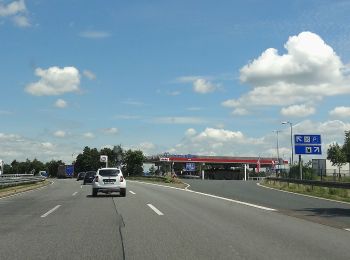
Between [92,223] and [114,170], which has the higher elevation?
[114,170]

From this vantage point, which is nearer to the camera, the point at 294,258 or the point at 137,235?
the point at 294,258

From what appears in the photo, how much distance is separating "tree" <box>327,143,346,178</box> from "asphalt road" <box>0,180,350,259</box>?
302 feet

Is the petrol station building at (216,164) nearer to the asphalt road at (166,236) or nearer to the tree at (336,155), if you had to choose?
the tree at (336,155)

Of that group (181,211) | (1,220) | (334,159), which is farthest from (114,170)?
(334,159)

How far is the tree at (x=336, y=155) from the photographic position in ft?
339

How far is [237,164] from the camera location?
503ft

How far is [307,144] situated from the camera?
1711 inches

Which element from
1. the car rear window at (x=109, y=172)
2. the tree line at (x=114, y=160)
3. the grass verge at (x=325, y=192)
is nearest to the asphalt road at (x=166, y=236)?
the car rear window at (x=109, y=172)

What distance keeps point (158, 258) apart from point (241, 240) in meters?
2.70

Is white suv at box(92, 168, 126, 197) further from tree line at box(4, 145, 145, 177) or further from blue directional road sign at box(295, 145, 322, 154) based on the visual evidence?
tree line at box(4, 145, 145, 177)

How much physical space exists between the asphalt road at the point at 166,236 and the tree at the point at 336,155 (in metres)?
92.0

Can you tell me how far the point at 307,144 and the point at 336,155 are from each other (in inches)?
2567

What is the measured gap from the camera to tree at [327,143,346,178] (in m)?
103

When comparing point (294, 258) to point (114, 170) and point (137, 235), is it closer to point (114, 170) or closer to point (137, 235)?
point (137, 235)
